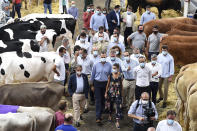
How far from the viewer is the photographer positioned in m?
9.69

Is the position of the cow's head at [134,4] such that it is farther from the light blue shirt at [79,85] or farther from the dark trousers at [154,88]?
the light blue shirt at [79,85]

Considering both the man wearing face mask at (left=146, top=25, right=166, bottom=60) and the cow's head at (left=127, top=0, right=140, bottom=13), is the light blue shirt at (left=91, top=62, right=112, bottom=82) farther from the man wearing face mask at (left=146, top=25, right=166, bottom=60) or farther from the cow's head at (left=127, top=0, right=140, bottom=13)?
the cow's head at (left=127, top=0, right=140, bottom=13)

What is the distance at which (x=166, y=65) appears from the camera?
505 inches

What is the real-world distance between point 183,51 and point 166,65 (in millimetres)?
2809

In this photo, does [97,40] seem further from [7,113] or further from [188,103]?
[7,113]

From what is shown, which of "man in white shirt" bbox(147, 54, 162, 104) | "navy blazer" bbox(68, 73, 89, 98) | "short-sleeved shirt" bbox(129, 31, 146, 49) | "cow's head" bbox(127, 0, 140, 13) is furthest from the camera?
"cow's head" bbox(127, 0, 140, 13)

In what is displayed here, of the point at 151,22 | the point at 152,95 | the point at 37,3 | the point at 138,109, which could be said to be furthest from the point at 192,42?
the point at 37,3

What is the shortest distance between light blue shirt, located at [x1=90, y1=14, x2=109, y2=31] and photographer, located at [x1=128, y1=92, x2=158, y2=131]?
288 inches

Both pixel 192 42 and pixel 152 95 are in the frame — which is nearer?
pixel 152 95

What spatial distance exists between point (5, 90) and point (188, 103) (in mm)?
4810

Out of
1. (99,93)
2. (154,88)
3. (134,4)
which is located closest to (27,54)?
(99,93)

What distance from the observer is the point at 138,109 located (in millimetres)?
9828

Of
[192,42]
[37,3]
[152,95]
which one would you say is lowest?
[152,95]

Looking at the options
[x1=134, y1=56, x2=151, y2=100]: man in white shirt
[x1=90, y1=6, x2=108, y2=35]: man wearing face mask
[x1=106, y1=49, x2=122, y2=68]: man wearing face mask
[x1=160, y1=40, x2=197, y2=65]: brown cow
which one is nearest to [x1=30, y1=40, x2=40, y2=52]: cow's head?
[x1=90, y1=6, x2=108, y2=35]: man wearing face mask
